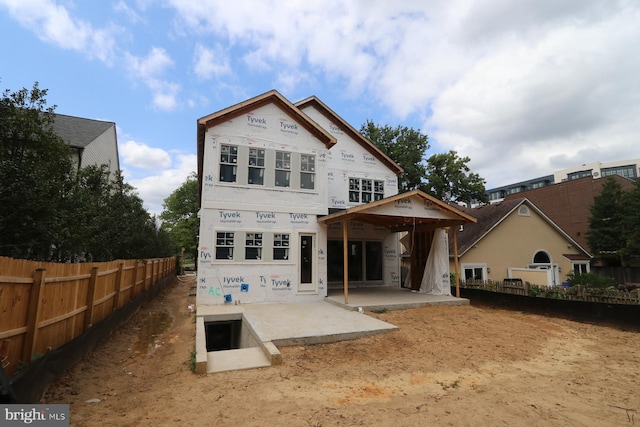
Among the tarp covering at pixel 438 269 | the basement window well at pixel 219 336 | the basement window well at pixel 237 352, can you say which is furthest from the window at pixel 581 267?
the basement window well at pixel 237 352

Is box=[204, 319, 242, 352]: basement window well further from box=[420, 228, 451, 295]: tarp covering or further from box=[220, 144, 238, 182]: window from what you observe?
box=[420, 228, 451, 295]: tarp covering

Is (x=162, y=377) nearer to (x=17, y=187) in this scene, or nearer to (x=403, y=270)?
(x=17, y=187)

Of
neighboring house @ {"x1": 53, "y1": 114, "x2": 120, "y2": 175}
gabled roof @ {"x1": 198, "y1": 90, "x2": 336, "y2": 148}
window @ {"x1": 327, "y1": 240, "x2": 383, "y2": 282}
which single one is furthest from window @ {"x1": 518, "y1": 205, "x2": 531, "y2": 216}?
neighboring house @ {"x1": 53, "y1": 114, "x2": 120, "y2": 175}

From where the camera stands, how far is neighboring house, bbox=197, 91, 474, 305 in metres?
10.6

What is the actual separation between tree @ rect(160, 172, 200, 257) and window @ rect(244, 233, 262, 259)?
32715mm

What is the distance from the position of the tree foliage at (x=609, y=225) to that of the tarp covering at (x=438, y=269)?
20.6 m

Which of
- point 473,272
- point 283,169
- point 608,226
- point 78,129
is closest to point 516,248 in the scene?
point 473,272

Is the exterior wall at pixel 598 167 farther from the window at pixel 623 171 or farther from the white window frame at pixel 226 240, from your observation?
the white window frame at pixel 226 240

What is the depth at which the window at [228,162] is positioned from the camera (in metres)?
11.0

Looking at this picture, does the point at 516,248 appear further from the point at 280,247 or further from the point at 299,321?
the point at 299,321

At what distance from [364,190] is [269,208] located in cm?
557

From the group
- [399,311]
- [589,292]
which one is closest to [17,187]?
[399,311]

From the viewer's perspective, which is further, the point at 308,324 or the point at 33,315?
the point at 308,324

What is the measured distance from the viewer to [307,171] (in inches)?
477
